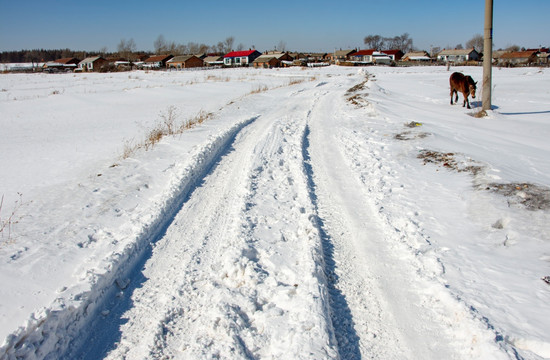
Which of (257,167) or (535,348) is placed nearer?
(535,348)

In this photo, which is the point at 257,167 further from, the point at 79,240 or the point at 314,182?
the point at 79,240

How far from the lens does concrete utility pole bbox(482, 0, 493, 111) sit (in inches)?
492

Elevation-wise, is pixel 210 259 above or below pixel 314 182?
below

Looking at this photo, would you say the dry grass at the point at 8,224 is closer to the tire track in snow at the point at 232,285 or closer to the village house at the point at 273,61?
the tire track in snow at the point at 232,285

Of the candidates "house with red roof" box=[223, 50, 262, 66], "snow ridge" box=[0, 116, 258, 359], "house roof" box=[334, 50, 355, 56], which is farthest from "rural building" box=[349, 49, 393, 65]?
"snow ridge" box=[0, 116, 258, 359]

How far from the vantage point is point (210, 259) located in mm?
4375

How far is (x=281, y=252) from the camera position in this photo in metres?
4.43

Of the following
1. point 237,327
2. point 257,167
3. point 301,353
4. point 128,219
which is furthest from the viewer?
point 257,167

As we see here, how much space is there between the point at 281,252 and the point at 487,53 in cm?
1252

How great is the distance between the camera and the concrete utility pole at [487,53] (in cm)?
1251

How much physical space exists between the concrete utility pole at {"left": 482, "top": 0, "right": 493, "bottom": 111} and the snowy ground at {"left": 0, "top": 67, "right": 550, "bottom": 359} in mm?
4198

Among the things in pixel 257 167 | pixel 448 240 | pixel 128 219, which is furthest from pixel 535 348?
pixel 257 167

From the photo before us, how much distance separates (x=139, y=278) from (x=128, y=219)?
163 cm

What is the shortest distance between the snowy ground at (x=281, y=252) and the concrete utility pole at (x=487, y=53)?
420cm
